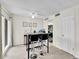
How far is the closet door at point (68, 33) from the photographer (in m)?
3.80

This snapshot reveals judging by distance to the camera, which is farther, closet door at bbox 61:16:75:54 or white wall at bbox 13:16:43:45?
white wall at bbox 13:16:43:45

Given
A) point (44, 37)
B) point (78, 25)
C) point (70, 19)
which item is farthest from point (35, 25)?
point (78, 25)

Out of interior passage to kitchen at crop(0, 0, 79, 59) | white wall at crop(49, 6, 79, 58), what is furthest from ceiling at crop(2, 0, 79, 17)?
white wall at crop(49, 6, 79, 58)

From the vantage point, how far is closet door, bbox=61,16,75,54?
3.80m

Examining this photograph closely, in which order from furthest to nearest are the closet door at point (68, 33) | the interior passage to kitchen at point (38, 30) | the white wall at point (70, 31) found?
the closet door at point (68, 33)
the white wall at point (70, 31)
the interior passage to kitchen at point (38, 30)

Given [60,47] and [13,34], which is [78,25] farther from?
[13,34]

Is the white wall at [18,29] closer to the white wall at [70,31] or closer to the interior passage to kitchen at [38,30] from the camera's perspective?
the interior passage to kitchen at [38,30]

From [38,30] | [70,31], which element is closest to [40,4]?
[38,30]

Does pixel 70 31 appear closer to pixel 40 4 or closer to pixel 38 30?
pixel 38 30

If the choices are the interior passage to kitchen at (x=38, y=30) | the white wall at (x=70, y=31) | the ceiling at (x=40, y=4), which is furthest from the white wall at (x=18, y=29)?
the ceiling at (x=40, y=4)

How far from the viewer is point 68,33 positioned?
4.05 m

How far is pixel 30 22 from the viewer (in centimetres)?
655

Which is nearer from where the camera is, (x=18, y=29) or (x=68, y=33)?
(x=68, y=33)

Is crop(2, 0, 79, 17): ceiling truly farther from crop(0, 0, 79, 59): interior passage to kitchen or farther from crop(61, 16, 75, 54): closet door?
crop(61, 16, 75, 54): closet door
